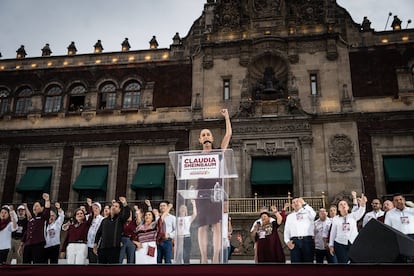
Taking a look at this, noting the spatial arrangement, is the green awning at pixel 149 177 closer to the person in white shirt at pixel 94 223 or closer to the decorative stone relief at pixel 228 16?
the decorative stone relief at pixel 228 16

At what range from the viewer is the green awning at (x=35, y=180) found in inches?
889

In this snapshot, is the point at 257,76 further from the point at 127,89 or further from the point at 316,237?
the point at 316,237

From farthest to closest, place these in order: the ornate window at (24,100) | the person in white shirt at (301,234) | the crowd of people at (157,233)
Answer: the ornate window at (24,100)
the person in white shirt at (301,234)
the crowd of people at (157,233)

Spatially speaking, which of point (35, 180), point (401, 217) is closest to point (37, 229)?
point (401, 217)

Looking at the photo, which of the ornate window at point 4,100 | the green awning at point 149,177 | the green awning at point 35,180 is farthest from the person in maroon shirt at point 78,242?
the ornate window at point 4,100

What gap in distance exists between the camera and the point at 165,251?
440 inches

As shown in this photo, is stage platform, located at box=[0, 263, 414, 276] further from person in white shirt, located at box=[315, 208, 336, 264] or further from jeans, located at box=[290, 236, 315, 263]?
person in white shirt, located at box=[315, 208, 336, 264]

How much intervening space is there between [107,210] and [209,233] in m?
4.38

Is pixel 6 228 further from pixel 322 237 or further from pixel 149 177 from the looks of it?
pixel 149 177

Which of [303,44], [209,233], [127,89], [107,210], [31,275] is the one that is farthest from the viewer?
[127,89]

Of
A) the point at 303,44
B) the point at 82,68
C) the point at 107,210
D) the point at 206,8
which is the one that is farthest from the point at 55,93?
the point at 107,210

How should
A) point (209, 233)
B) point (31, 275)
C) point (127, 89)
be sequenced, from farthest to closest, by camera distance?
1. point (127, 89)
2. point (209, 233)
3. point (31, 275)

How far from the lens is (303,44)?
883 inches

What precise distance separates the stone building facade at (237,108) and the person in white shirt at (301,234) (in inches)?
394
